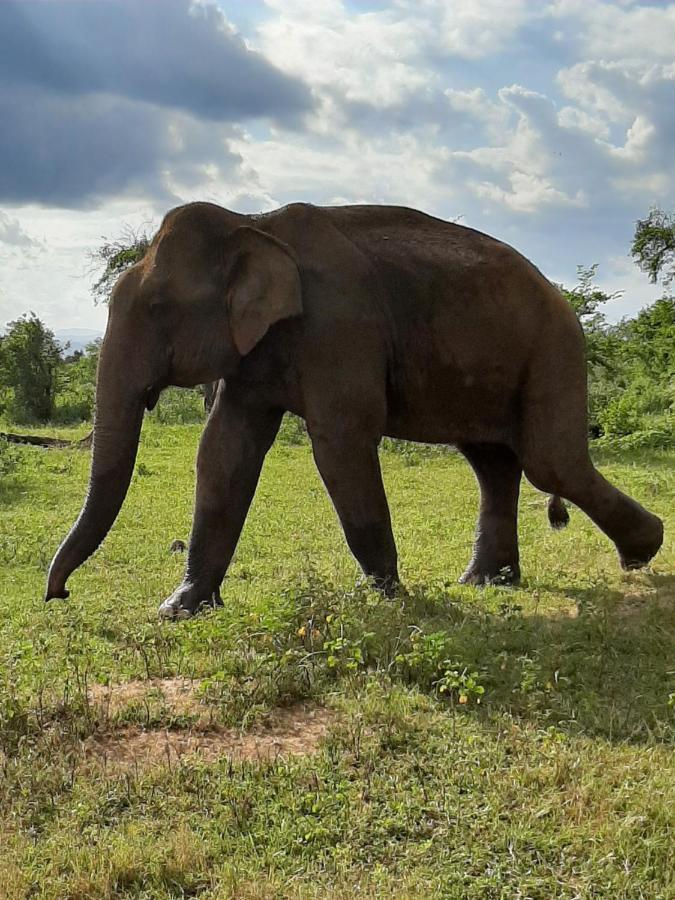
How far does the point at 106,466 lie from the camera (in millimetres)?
5918

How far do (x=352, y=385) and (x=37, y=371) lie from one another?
72.9 feet

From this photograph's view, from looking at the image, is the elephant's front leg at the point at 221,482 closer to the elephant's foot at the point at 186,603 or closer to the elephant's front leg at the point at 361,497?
the elephant's foot at the point at 186,603

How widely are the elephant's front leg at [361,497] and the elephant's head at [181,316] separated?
836 mm

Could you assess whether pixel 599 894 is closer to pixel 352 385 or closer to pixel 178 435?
pixel 352 385

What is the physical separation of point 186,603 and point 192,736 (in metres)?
2.34

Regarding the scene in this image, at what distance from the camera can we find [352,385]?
619 cm

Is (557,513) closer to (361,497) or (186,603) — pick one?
(361,497)

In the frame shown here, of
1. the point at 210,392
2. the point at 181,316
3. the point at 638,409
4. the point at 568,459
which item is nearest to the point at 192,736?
the point at 181,316

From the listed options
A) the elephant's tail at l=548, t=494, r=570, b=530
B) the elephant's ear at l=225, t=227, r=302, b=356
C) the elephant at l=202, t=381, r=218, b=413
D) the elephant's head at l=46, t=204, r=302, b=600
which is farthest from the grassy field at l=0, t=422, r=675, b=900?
the elephant's ear at l=225, t=227, r=302, b=356

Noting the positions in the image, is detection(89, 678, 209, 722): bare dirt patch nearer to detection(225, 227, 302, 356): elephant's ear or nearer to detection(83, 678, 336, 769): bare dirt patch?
detection(83, 678, 336, 769): bare dirt patch

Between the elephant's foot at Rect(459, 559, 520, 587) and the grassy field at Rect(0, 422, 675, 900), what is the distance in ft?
0.51

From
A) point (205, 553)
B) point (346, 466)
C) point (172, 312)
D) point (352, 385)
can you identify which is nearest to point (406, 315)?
point (352, 385)

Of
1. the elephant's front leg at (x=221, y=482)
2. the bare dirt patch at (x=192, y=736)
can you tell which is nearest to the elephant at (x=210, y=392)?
the elephant's front leg at (x=221, y=482)

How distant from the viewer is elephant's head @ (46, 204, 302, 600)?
5988mm
